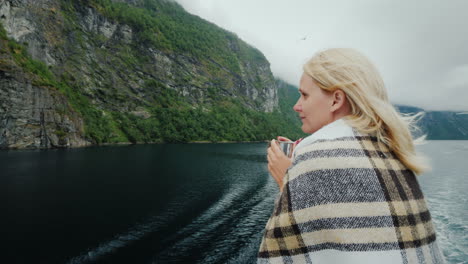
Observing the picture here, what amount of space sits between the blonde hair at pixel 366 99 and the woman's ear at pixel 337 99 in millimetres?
21

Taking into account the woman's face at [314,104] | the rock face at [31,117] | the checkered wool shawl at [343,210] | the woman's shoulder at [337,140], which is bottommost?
the rock face at [31,117]

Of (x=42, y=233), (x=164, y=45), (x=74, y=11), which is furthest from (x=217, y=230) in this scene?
(x=164, y=45)

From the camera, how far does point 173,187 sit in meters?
28.3

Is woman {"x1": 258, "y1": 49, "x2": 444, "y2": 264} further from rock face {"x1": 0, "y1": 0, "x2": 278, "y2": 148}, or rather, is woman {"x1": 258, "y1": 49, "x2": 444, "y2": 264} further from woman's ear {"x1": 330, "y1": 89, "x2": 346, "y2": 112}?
rock face {"x1": 0, "y1": 0, "x2": 278, "y2": 148}

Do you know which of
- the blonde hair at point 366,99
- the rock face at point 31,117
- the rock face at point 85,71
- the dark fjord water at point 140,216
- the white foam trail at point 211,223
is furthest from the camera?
the rock face at point 85,71

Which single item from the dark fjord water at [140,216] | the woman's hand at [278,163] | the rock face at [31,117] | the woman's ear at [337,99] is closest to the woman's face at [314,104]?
the woman's ear at [337,99]

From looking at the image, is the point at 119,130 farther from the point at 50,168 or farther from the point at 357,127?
the point at 357,127

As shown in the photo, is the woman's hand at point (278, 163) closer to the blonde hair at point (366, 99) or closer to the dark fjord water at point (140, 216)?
the blonde hair at point (366, 99)

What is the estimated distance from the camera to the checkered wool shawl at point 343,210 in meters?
1.15

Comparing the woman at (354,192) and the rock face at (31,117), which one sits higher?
the woman at (354,192)

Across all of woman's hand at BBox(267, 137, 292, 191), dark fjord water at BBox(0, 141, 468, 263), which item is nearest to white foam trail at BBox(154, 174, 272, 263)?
dark fjord water at BBox(0, 141, 468, 263)

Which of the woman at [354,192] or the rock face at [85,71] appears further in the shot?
the rock face at [85,71]

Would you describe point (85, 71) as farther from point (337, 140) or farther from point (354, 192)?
point (354, 192)

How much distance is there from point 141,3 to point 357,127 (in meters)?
190
